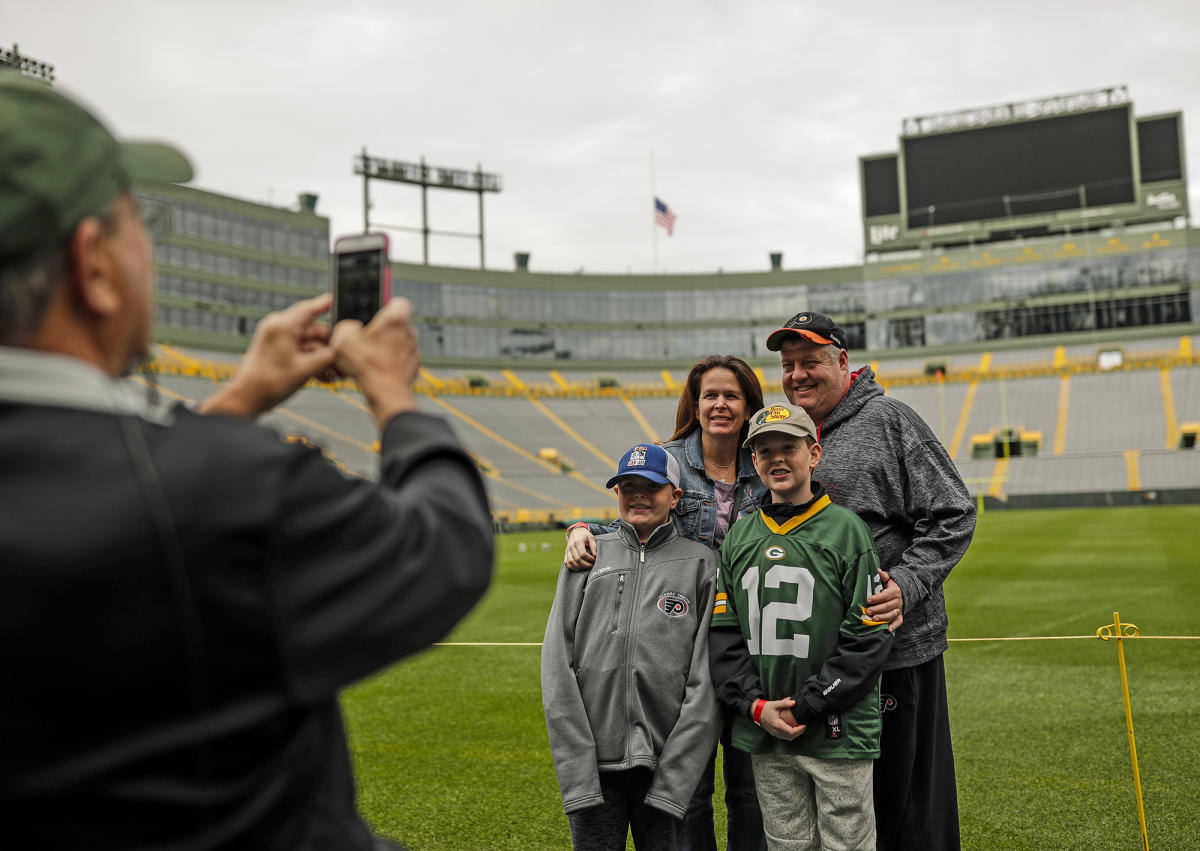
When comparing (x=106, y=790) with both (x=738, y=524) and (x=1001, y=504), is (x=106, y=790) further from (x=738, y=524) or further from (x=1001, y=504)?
(x=1001, y=504)

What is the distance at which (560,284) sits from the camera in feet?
221

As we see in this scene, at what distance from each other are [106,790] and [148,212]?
683 millimetres

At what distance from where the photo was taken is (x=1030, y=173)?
186ft

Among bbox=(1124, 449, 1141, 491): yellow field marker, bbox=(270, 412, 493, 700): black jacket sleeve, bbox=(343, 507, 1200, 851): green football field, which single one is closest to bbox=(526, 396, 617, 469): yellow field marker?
bbox=(1124, 449, 1141, 491): yellow field marker

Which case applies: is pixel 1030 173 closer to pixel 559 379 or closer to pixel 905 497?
pixel 559 379

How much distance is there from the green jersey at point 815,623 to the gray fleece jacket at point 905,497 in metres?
0.25

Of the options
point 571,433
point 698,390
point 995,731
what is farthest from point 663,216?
point 698,390

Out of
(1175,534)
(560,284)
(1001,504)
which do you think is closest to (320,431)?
(560,284)

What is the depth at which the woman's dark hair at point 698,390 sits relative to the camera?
4.18 m

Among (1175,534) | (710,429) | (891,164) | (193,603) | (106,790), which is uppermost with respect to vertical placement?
(891,164)

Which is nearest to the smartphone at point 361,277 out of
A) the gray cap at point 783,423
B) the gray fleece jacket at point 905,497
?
the gray cap at point 783,423

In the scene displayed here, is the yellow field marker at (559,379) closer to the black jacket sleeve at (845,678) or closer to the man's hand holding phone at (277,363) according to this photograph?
the black jacket sleeve at (845,678)

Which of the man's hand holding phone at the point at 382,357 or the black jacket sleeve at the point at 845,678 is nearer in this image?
the man's hand holding phone at the point at 382,357

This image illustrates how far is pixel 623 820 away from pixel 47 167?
327 cm
